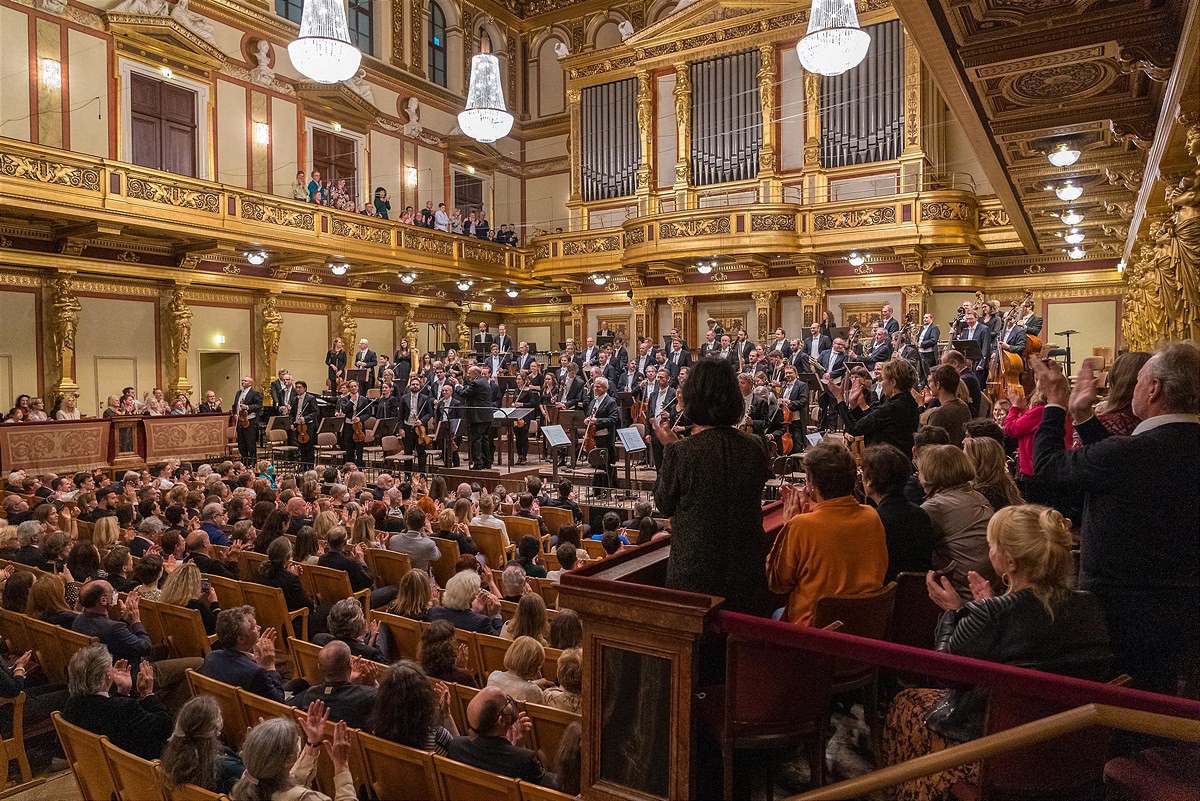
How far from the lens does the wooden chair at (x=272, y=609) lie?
4.31m

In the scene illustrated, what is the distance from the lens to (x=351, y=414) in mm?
11789

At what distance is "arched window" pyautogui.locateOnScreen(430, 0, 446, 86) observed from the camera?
19.2m

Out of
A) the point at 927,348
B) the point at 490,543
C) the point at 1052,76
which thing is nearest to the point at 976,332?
the point at 927,348

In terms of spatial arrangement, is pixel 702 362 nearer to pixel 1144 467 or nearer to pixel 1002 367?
pixel 1144 467

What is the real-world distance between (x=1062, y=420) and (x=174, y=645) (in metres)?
4.14

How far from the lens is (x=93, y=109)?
12.9 m

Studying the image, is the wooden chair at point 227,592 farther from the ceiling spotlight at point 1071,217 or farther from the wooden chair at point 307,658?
the ceiling spotlight at point 1071,217

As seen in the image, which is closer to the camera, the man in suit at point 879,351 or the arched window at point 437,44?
the man in suit at point 879,351

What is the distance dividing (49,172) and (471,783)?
12.1 m

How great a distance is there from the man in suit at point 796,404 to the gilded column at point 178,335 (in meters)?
10.6

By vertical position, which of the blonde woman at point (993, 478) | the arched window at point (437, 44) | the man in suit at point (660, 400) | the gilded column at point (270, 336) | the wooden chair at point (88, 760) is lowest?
the wooden chair at point (88, 760)

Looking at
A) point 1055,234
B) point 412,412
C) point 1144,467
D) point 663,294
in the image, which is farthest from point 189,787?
point 663,294

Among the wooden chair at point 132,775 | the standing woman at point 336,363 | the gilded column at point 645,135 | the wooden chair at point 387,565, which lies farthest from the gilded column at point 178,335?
the wooden chair at point 132,775

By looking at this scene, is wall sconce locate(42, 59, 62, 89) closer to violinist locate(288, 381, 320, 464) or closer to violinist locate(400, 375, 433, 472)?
violinist locate(288, 381, 320, 464)
